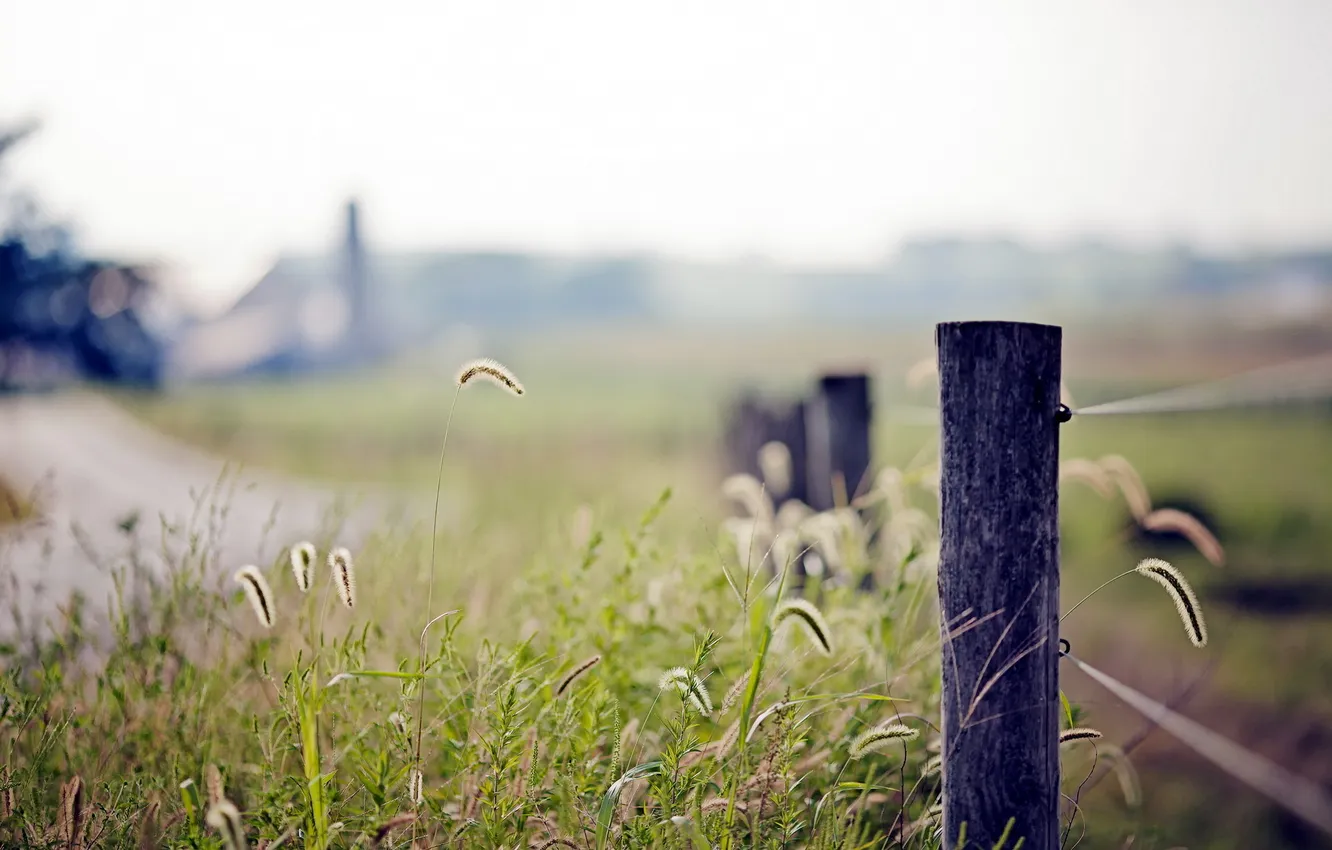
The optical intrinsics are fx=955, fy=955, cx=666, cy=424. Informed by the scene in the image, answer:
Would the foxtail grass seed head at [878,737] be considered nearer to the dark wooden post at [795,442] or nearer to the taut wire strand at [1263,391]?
the taut wire strand at [1263,391]

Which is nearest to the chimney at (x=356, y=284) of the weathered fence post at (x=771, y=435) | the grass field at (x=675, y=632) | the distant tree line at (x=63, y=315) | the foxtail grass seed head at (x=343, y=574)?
the distant tree line at (x=63, y=315)

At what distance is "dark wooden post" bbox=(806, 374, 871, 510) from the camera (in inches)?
163

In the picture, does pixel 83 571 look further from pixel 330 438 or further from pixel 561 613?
pixel 330 438

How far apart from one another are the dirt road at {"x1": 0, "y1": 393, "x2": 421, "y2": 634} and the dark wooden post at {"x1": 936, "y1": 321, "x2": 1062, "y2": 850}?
6.02 ft

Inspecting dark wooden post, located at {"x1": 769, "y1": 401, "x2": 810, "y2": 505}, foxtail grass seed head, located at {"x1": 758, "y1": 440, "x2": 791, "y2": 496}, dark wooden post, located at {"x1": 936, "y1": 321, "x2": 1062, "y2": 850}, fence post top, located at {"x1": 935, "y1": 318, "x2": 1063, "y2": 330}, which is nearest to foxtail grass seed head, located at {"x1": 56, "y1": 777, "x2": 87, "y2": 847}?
dark wooden post, located at {"x1": 936, "y1": 321, "x2": 1062, "y2": 850}

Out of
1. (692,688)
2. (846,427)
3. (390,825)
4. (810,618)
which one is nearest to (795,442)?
(846,427)

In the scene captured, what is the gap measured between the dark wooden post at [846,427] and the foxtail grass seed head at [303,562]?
99.4 inches

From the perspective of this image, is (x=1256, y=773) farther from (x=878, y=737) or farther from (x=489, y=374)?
(x=489, y=374)

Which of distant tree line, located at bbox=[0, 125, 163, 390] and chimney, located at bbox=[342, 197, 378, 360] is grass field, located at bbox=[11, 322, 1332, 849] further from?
chimney, located at bbox=[342, 197, 378, 360]

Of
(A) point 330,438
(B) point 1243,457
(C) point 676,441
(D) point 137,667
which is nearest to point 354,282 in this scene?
(A) point 330,438

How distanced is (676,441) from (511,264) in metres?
53.6

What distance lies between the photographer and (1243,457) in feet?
48.2

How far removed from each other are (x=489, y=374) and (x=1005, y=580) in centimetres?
118

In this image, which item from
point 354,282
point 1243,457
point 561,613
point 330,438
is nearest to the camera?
point 561,613
